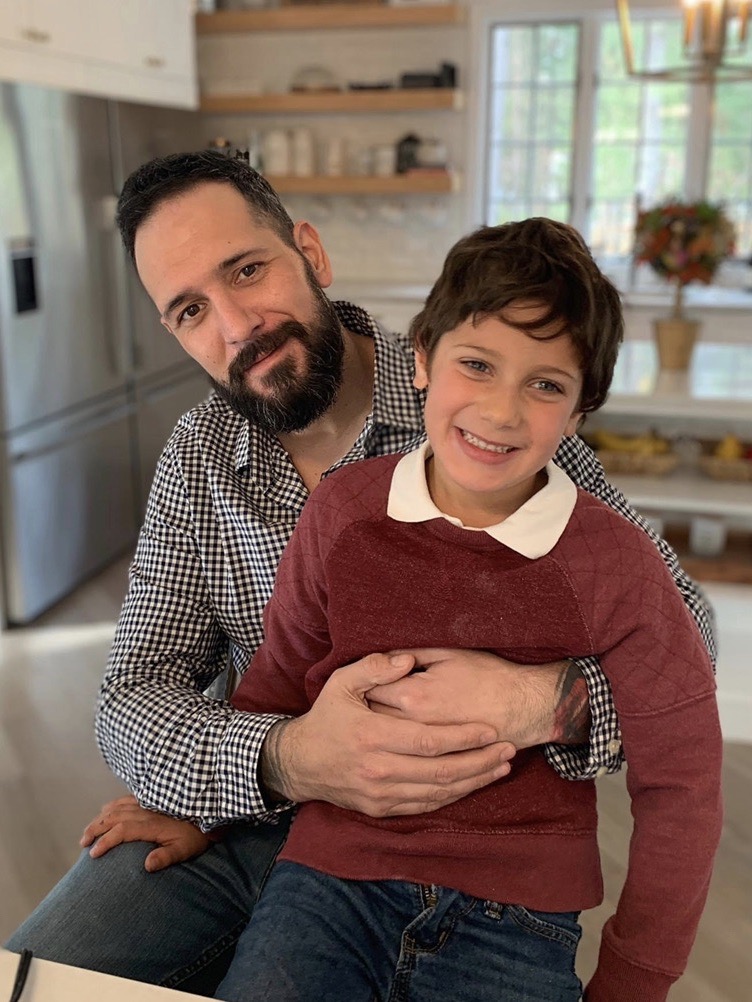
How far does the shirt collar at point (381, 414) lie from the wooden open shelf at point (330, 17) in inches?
148

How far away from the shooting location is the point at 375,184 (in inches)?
188

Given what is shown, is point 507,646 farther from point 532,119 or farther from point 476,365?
point 532,119

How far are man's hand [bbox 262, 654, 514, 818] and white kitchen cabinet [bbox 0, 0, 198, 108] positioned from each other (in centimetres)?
272

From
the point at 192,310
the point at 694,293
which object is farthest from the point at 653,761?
the point at 694,293

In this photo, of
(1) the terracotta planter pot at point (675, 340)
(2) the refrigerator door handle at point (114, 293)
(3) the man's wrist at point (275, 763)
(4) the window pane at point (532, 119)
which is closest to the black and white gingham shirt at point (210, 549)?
(3) the man's wrist at point (275, 763)

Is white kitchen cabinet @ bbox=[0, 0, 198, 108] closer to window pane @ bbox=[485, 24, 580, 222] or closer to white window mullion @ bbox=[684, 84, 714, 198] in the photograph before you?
window pane @ bbox=[485, 24, 580, 222]

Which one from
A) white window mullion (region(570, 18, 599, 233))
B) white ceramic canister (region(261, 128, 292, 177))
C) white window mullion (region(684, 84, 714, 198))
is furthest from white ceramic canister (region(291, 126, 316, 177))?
white window mullion (region(684, 84, 714, 198))

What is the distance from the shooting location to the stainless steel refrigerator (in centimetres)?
322

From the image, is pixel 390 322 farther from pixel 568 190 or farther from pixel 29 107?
pixel 29 107

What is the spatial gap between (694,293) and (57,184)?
3.04 metres

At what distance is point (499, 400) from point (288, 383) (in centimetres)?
45

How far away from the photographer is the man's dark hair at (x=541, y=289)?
964 mm

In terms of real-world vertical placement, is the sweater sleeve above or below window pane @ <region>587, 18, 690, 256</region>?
below

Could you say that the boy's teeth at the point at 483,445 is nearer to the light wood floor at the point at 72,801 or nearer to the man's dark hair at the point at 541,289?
the man's dark hair at the point at 541,289
